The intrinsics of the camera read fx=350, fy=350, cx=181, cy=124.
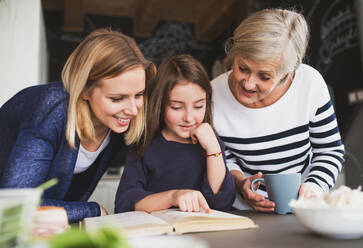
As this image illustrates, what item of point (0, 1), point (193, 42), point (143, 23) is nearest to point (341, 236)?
point (0, 1)

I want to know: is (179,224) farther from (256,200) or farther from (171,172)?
(171,172)

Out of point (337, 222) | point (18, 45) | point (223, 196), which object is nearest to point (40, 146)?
point (223, 196)

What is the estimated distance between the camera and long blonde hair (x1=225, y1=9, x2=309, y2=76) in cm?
122

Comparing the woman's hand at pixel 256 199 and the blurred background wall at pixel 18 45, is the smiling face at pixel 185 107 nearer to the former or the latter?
the woman's hand at pixel 256 199

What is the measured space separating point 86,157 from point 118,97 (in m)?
0.28

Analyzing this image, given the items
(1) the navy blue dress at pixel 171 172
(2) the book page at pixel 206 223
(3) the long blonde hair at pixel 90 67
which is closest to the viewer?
(2) the book page at pixel 206 223

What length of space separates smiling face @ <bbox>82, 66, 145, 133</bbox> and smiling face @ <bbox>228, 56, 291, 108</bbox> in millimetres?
364

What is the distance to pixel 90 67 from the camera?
1119mm

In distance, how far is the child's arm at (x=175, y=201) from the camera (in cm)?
97

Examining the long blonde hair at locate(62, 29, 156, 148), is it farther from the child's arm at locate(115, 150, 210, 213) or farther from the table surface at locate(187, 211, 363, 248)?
the table surface at locate(187, 211, 363, 248)

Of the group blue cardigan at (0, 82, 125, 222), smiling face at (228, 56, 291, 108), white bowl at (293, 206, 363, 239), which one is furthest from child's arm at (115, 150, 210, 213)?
smiling face at (228, 56, 291, 108)

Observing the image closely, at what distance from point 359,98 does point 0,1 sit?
2.33 meters

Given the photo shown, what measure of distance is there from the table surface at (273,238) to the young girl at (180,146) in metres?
0.43

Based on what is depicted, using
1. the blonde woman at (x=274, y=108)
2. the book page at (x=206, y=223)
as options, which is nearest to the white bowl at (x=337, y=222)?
the book page at (x=206, y=223)
